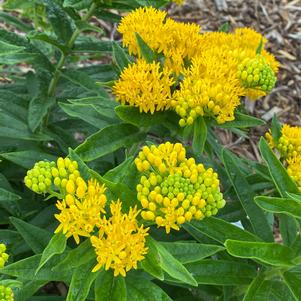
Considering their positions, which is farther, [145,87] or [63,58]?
[63,58]

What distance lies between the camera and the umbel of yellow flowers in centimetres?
288

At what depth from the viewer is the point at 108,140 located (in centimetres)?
297

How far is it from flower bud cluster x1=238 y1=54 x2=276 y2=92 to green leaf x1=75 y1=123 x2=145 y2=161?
27.5 inches

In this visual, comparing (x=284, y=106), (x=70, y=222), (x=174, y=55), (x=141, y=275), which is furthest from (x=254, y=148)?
(x=70, y=222)

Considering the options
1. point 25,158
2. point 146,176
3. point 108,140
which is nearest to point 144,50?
point 108,140

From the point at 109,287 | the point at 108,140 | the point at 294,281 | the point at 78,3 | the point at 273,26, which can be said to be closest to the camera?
the point at 109,287

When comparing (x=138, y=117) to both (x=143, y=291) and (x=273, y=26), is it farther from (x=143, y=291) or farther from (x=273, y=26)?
(x=273, y=26)

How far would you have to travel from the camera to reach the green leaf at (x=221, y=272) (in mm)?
2783

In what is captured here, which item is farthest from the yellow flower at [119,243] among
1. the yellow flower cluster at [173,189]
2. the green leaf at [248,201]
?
the green leaf at [248,201]

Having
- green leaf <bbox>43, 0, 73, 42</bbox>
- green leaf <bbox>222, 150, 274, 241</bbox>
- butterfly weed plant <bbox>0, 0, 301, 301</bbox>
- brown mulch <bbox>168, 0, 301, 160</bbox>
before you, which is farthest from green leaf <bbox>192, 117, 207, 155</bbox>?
brown mulch <bbox>168, 0, 301, 160</bbox>

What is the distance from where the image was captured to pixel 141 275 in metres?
2.72

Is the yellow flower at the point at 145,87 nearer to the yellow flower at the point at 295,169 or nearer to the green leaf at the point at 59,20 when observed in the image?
the yellow flower at the point at 295,169

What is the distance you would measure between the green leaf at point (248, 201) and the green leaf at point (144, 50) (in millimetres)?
713

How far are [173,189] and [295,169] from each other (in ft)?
3.44
